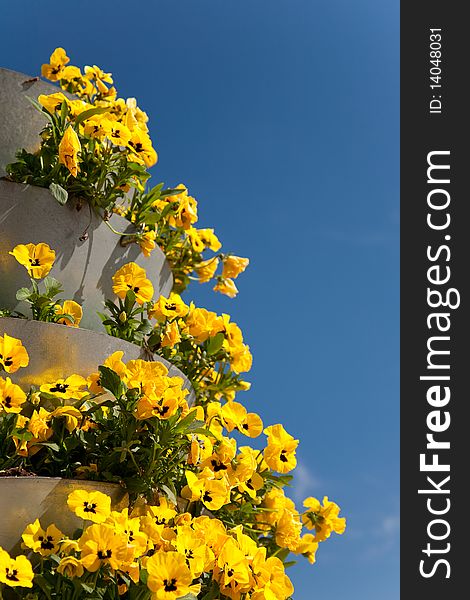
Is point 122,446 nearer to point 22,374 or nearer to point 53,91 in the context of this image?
point 22,374

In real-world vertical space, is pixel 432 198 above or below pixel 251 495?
above

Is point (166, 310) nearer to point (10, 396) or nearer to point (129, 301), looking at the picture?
point (129, 301)

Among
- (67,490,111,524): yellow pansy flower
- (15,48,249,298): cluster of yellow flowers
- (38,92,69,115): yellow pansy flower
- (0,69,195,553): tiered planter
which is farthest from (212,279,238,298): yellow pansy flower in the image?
(67,490,111,524): yellow pansy flower

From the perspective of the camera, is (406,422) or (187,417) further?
(406,422)

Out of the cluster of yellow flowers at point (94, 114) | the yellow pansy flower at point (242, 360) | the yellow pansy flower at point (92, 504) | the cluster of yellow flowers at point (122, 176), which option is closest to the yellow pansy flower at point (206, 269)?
the cluster of yellow flowers at point (122, 176)

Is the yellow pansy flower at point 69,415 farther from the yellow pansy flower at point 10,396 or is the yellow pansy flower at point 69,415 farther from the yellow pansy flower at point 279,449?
the yellow pansy flower at point 279,449

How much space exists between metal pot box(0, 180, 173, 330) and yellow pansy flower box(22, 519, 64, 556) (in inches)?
31.0

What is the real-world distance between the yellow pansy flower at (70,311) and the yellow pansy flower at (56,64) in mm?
1405

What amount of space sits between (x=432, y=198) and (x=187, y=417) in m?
1.84

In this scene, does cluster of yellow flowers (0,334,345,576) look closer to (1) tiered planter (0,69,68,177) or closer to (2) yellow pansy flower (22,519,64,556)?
(2) yellow pansy flower (22,519,64,556)

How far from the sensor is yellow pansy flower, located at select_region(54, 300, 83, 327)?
248 centimetres

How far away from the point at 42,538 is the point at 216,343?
104cm

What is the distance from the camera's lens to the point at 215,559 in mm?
2045

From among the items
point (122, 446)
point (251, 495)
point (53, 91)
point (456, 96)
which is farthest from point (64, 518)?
point (456, 96)
